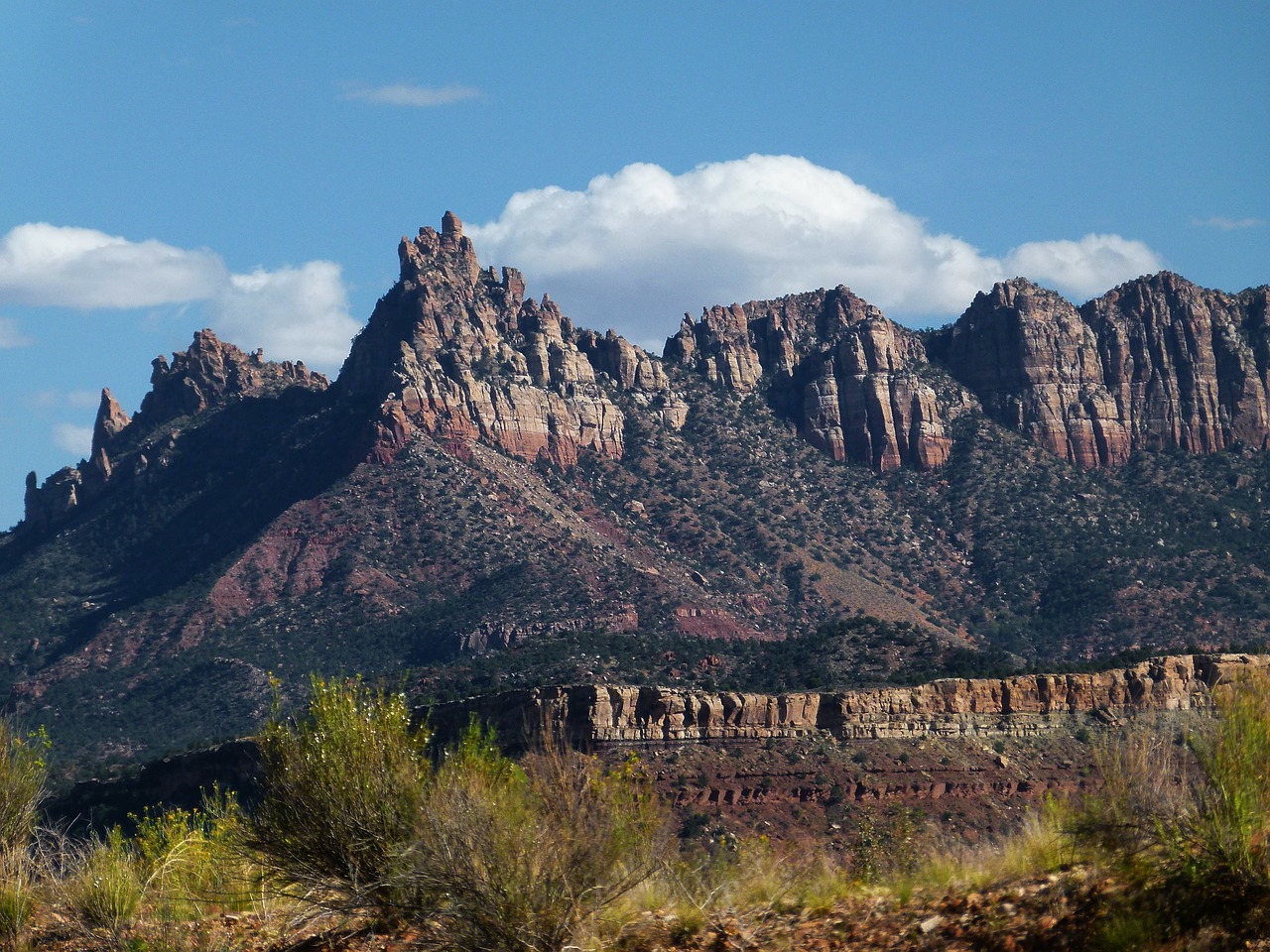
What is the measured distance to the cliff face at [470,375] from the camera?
17050cm

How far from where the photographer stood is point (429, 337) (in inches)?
7234

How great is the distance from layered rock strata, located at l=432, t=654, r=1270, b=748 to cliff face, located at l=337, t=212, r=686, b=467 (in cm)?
9422

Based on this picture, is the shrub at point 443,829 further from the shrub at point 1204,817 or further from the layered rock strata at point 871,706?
the layered rock strata at point 871,706

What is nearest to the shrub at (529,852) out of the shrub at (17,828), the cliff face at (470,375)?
the shrub at (17,828)

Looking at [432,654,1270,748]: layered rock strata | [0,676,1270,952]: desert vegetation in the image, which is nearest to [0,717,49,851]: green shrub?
[0,676,1270,952]: desert vegetation

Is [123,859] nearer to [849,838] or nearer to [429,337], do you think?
[849,838]

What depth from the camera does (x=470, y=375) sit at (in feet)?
584

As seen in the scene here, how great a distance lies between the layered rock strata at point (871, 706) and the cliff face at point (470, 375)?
94215 mm

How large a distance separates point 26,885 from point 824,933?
42.3 ft

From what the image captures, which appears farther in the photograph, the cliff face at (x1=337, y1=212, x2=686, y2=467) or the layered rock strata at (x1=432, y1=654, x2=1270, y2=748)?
the cliff face at (x1=337, y1=212, x2=686, y2=467)

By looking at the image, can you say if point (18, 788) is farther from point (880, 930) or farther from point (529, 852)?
point (880, 930)

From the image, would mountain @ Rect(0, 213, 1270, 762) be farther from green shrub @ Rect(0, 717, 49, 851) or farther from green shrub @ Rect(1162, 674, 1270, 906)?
green shrub @ Rect(1162, 674, 1270, 906)

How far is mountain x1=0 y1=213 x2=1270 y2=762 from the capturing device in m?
133

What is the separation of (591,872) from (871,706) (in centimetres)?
5436
